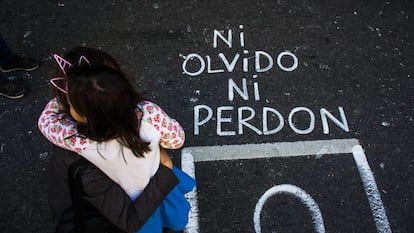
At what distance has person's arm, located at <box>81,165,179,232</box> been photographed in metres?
1.78

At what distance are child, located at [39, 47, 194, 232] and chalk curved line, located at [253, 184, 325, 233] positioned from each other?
0.92m

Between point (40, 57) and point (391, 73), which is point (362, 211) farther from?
point (40, 57)

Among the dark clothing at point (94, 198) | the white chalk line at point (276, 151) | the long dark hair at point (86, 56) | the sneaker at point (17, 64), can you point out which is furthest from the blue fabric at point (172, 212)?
the sneaker at point (17, 64)

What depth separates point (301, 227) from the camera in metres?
2.55

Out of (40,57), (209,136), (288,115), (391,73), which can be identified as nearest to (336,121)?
(288,115)

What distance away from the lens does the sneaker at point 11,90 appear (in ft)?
11.1

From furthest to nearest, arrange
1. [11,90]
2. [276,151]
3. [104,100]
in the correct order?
[11,90] < [276,151] < [104,100]

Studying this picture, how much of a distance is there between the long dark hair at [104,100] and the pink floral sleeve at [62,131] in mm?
69

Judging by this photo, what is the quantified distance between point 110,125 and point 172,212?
2.35 feet

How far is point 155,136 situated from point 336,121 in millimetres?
1689

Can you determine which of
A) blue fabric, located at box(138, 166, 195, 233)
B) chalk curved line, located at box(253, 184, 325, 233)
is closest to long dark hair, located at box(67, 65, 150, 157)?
blue fabric, located at box(138, 166, 195, 233)

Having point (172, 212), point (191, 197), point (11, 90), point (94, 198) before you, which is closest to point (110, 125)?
point (94, 198)

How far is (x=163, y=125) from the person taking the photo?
6.00 feet

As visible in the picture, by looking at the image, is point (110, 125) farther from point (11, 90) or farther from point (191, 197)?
point (11, 90)
